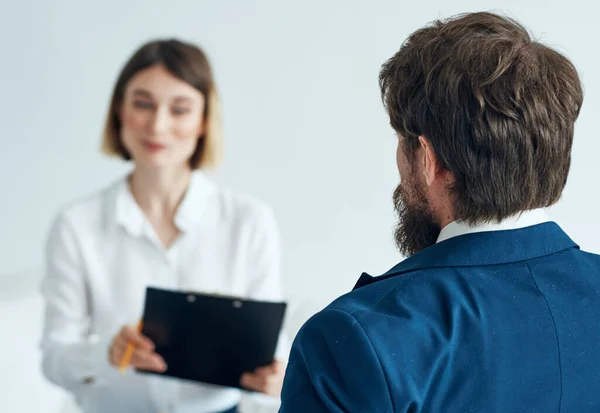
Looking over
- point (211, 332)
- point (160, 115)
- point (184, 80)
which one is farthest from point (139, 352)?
point (184, 80)

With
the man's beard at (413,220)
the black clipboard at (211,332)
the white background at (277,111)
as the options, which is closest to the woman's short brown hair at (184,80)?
the black clipboard at (211,332)

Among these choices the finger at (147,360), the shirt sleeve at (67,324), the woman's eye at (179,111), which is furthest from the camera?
the woman's eye at (179,111)

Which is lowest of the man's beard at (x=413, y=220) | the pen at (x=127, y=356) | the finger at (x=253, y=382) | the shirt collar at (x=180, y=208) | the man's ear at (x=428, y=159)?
the finger at (x=253, y=382)

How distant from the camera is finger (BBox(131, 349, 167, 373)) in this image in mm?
1952

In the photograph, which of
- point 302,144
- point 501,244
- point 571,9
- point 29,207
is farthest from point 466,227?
point 29,207

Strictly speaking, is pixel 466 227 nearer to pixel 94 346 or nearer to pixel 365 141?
pixel 94 346

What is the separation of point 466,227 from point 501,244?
0.04 m

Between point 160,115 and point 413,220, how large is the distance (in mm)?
1316

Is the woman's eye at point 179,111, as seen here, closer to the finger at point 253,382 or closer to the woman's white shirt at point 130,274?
the woman's white shirt at point 130,274

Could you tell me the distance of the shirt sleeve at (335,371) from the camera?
0.79 meters

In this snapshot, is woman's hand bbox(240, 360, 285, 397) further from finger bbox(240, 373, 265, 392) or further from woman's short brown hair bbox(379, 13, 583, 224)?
woman's short brown hair bbox(379, 13, 583, 224)

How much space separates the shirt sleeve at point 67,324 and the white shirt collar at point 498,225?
1.39 metres

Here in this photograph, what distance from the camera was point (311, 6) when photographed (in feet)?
9.93

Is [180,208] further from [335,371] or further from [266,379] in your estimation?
[335,371]
